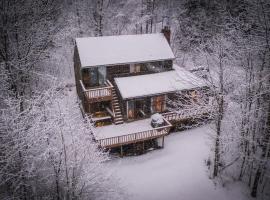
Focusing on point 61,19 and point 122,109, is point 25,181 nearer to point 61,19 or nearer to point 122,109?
point 122,109

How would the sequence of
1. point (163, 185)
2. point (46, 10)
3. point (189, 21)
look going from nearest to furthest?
point (163, 185), point (46, 10), point (189, 21)

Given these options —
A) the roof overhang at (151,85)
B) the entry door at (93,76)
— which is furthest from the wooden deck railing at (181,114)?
the entry door at (93,76)

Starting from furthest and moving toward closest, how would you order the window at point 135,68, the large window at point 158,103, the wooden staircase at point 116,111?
the window at point 135,68
the large window at point 158,103
the wooden staircase at point 116,111

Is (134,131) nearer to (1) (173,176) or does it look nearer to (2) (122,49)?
(1) (173,176)

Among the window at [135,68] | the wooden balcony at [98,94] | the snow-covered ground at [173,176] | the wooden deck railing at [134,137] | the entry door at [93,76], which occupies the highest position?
the window at [135,68]

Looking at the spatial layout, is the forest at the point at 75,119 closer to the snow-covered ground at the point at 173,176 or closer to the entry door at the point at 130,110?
the snow-covered ground at the point at 173,176

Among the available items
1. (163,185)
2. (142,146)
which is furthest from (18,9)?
(163,185)
